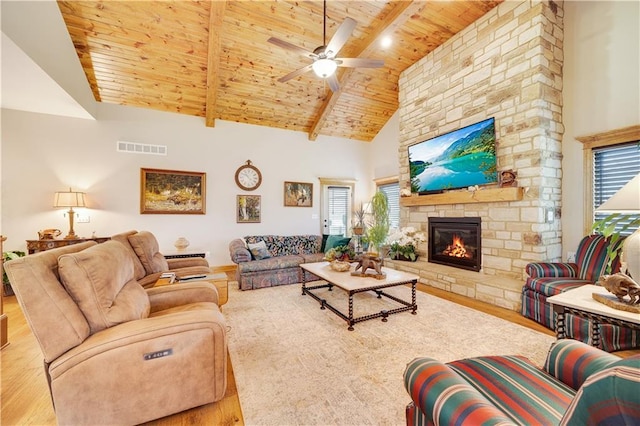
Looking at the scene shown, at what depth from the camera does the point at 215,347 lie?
1.59 metres

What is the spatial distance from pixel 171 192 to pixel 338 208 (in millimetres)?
3954

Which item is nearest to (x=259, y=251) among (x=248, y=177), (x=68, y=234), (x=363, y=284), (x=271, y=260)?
(x=271, y=260)

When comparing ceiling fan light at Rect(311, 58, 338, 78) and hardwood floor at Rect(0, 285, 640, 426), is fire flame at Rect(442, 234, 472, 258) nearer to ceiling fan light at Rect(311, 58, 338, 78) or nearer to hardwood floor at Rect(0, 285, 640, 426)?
hardwood floor at Rect(0, 285, 640, 426)

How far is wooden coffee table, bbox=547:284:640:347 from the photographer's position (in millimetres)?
1667

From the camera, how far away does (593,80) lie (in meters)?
3.36

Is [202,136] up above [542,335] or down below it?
above

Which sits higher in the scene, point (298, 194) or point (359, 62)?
point (359, 62)

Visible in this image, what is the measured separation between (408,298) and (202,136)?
16.5 feet

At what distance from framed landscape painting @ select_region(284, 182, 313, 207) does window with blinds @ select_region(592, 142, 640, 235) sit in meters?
5.01

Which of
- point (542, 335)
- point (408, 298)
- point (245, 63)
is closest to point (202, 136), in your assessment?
point (245, 63)

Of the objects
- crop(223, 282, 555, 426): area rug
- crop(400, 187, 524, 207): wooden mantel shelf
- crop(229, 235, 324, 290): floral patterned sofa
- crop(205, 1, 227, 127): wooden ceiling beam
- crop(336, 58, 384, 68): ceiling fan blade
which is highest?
crop(205, 1, 227, 127): wooden ceiling beam

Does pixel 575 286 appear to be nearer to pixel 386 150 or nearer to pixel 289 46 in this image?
pixel 289 46

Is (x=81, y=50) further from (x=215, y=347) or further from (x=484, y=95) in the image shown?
(x=484, y=95)

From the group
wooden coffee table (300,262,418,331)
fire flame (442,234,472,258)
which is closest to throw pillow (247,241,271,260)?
wooden coffee table (300,262,418,331)
